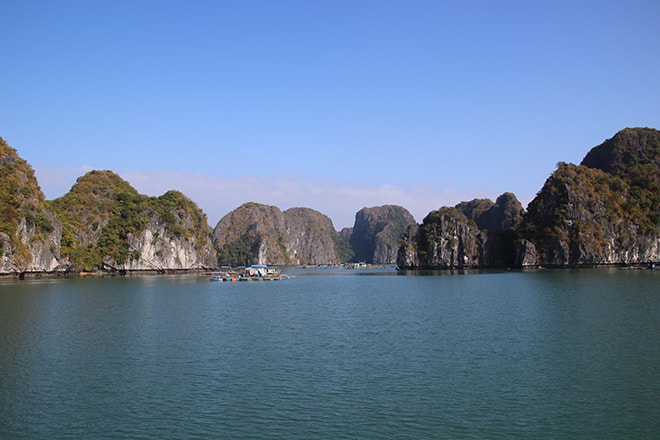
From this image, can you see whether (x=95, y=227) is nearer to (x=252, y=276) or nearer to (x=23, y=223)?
(x=23, y=223)

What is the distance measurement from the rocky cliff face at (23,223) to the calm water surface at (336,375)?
1756 inches

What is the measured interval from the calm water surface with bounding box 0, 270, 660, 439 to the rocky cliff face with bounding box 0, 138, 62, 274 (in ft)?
146

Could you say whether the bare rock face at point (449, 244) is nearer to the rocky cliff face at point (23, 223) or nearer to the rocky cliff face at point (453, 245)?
the rocky cliff face at point (453, 245)

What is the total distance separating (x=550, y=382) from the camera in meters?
16.6

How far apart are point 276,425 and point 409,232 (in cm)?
13314

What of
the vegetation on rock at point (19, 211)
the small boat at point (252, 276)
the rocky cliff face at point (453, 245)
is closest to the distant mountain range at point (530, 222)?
the rocky cliff face at point (453, 245)

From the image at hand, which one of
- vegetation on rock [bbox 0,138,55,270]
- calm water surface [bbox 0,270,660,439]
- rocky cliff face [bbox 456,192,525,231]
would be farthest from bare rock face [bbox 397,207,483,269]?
calm water surface [bbox 0,270,660,439]

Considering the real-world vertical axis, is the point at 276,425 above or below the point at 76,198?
below

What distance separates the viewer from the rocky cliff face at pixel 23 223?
235 ft

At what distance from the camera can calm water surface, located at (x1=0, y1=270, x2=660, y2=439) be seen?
1330cm

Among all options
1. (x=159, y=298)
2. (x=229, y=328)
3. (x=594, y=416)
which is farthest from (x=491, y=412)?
(x=159, y=298)

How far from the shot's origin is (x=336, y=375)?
1792 centimetres

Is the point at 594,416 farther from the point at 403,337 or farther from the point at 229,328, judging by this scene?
the point at 229,328

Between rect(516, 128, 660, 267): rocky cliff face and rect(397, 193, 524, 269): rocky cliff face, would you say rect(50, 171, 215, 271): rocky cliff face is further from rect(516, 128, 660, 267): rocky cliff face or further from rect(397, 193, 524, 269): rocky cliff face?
rect(516, 128, 660, 267): rocky cliff face
